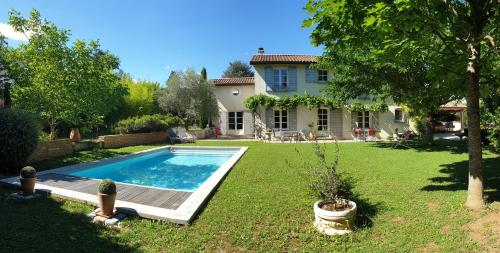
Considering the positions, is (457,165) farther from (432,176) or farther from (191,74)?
(191,74)

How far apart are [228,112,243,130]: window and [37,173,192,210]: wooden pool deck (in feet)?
62.9

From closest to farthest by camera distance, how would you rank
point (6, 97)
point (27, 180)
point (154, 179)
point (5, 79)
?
point (27, 180) → point (154, 179) → point (6, 97) → point (5, 79)

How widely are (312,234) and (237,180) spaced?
402cm

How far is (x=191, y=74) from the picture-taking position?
27.2 metres

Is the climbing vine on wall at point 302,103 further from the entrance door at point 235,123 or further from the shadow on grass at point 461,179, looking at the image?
the shadow on grass at point 461,179

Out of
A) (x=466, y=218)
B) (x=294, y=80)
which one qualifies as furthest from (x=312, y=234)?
(x=294, y=80)

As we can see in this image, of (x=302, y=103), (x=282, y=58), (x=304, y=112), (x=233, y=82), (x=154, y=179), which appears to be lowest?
(x=154, y=179)

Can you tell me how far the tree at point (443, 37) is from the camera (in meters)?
5.50

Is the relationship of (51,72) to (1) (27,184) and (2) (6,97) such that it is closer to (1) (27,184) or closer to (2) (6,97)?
(2) (6,97)

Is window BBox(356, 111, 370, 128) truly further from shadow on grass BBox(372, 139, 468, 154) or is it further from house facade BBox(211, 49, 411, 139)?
shadow on grass BBox(372, 139, 468, 154)

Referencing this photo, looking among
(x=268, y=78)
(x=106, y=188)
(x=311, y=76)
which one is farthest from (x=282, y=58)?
(x=106, y=188)

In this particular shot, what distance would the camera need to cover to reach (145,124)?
21.8 meters

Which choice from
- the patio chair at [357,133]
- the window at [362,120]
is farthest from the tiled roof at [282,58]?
the patio chair at [357,133]

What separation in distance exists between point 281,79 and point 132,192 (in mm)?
19106
